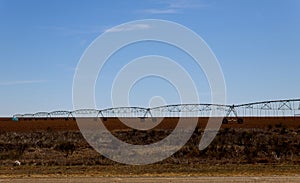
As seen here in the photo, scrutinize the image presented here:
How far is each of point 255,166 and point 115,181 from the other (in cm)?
1234

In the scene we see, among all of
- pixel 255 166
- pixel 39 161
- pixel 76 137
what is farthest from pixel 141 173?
pixel 76 137

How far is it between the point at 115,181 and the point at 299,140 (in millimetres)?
29663

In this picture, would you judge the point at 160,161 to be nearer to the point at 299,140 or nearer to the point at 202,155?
the point at 202,155

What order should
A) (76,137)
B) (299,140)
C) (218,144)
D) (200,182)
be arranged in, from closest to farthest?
(200,182) → (218,144) → (299,140) → (76,137)

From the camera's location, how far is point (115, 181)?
2527 cm

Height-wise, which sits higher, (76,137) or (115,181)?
(76,137)

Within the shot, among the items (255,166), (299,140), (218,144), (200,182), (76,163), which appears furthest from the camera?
(299,140)

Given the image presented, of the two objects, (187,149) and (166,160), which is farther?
(187,149)

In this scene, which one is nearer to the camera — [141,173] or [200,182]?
[200,182]

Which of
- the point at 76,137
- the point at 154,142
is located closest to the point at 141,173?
the point at 154,142

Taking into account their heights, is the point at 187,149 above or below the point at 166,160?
above

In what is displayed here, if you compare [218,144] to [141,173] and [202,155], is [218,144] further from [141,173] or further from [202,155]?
[141,173]

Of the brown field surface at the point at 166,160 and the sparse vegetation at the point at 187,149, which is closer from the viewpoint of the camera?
the brown field surface at the point at 166,160

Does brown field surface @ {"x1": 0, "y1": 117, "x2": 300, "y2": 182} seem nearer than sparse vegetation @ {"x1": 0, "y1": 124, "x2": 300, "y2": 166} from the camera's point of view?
Yes
